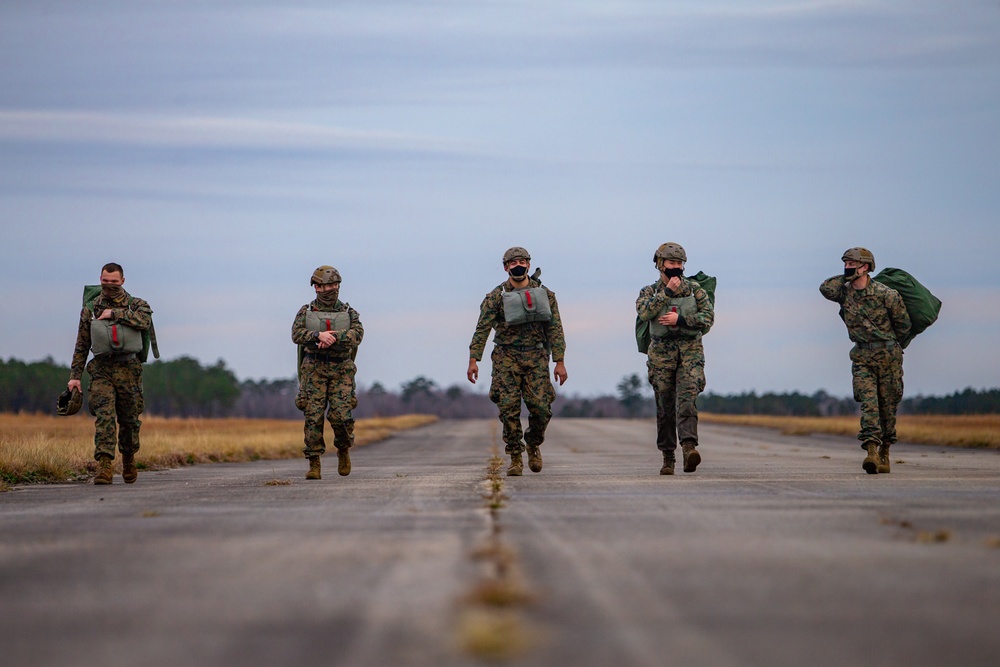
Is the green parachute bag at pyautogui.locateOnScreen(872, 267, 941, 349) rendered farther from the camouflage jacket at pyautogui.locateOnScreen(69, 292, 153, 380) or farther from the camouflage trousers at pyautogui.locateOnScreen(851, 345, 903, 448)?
the camouflage jacket at pyautogui.locateOnScreen(69, 292, 153, 380)

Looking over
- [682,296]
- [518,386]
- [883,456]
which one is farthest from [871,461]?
[518,386]

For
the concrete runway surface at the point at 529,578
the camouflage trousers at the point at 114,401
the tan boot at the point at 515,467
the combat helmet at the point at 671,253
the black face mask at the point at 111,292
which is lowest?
the concrete runway surface at the point at 529,578

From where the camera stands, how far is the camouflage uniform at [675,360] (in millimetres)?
14203

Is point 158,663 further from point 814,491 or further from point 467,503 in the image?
point 814,491

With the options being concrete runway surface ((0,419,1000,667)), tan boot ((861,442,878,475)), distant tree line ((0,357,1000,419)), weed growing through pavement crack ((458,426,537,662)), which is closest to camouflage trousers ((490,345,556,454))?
tan boot ((861,442,878,475))

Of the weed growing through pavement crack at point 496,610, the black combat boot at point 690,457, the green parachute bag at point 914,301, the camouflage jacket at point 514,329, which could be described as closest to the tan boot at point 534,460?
the camouflage jacket at point 514,329

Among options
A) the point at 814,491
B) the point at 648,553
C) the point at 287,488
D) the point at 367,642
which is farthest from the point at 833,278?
the point at 367,642

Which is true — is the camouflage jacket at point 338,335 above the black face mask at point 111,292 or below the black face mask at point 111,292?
below

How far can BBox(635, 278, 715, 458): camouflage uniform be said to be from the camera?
14.2 m

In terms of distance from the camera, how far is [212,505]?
9523 mm

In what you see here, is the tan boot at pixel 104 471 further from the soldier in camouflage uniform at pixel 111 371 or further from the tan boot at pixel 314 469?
the tan boot at pixel 314 469

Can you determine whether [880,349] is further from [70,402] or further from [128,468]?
[70,402]

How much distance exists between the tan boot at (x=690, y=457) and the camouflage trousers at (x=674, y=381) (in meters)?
0.12

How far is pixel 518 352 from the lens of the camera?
14539 millimetres
